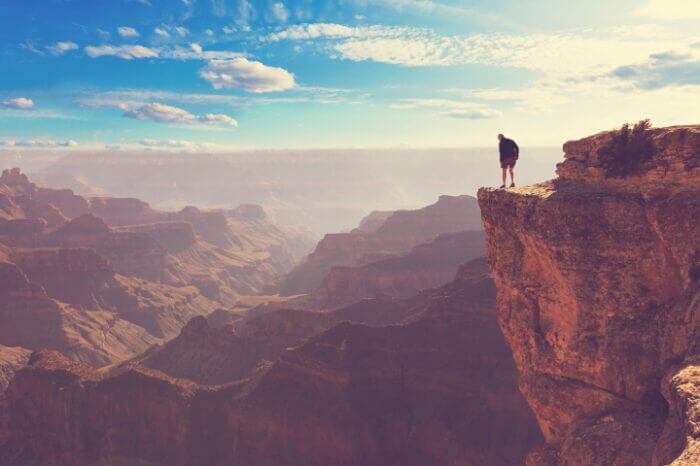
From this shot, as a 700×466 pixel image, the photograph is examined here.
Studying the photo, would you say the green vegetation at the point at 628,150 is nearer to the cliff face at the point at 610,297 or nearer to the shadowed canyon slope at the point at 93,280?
the cliff face at the point at 610,297

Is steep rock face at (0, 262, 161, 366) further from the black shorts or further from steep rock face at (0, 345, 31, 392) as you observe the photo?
the black shorts

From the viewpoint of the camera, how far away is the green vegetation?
17.1 metres

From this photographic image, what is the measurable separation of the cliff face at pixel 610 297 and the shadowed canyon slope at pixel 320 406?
27657 mm

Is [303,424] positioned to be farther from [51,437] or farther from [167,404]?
[51,437]

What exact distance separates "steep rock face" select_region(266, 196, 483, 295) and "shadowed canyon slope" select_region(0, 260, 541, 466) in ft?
233

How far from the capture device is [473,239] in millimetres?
105875

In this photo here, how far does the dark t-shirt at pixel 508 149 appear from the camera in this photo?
23.4 metres

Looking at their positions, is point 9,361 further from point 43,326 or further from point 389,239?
point 389,239

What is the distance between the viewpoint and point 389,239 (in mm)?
145000

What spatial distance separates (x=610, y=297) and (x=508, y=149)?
9017 mm

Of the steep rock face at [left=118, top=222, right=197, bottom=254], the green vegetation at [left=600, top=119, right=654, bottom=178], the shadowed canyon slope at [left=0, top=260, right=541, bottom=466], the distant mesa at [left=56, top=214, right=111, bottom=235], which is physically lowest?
the shadowed canyon slope at [left=0, top=260, right=541, bottom=466]

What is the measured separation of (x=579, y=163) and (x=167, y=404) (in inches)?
1893

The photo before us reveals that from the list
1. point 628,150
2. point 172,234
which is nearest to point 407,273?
point 628,150

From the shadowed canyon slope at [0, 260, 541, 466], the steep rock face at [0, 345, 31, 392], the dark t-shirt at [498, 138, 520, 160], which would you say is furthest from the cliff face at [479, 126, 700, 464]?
the steep rock face at [0, 345, 31, 392]
